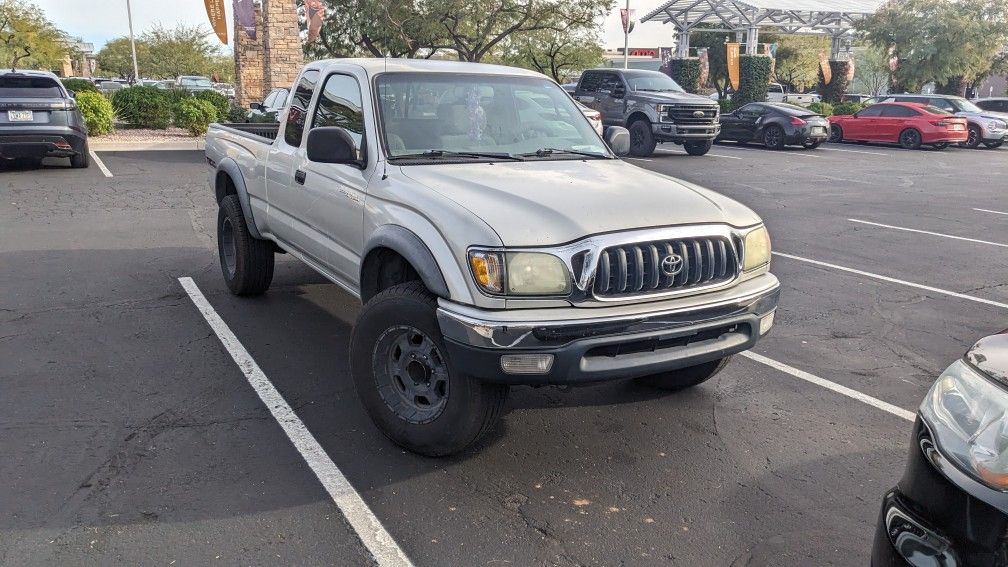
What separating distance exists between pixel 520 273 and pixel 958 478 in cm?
189

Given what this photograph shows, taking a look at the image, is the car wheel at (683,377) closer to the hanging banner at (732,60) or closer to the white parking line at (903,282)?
the white parking line at (903,282)

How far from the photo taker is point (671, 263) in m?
3.74

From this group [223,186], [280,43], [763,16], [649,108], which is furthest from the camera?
[763,16]

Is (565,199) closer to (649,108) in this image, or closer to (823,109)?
(649,108)

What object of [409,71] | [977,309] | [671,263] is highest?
[409,71]

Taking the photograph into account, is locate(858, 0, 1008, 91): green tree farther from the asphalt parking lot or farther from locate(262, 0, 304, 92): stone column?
the asphalt parking lot

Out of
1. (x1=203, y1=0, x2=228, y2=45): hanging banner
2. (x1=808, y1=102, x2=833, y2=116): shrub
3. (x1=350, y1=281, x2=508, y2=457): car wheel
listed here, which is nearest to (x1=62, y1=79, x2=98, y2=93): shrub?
(x1=203, y1=0, x2=228, y2=45): hanging banner

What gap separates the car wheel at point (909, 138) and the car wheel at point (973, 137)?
1.80 meters

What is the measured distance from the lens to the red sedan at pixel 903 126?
79.3 feet

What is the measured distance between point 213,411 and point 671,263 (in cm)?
261

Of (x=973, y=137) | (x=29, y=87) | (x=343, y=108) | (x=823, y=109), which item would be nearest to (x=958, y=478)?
(x=343, y=108)

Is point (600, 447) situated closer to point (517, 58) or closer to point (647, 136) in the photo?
point (647, 136)

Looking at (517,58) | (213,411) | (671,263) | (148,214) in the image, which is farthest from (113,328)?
(517,58)

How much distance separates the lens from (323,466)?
12.9 ft
